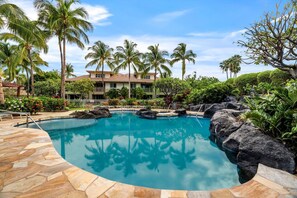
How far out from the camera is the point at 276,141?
4.80 meters

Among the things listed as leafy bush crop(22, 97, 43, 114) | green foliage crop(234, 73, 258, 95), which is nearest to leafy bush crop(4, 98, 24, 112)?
leafy bush crop(22, 97, 43, 114)

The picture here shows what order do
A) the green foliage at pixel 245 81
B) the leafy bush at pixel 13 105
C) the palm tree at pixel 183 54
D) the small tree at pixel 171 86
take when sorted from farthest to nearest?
the palm tree at pixel 183 54, the small tree at pixel 171 86, the green foliage at pixel 245 81, the leafy bush at pixel 13 105

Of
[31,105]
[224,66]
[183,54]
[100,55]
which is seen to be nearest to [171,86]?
[183,54]

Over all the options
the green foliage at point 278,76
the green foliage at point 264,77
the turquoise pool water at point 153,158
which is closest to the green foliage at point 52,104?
the turquoise pool water at point 153,158

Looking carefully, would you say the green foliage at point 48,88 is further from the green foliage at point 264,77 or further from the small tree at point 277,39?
the small tree at point 277,39

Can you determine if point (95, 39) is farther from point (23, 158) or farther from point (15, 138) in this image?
point (23, 158)

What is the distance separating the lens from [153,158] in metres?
6.71

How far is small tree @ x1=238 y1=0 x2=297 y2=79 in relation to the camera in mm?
5305

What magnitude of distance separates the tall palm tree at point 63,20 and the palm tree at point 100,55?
452 inches

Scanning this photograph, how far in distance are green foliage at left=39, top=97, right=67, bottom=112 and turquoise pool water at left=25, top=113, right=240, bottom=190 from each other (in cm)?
757

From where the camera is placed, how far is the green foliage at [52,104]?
17.0m

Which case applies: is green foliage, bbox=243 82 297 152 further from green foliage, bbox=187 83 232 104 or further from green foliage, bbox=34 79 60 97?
green foliage, bbox=34 79 60 97

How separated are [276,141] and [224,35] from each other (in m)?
9.75

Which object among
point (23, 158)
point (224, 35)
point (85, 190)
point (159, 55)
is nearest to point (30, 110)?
point (23, 158)
